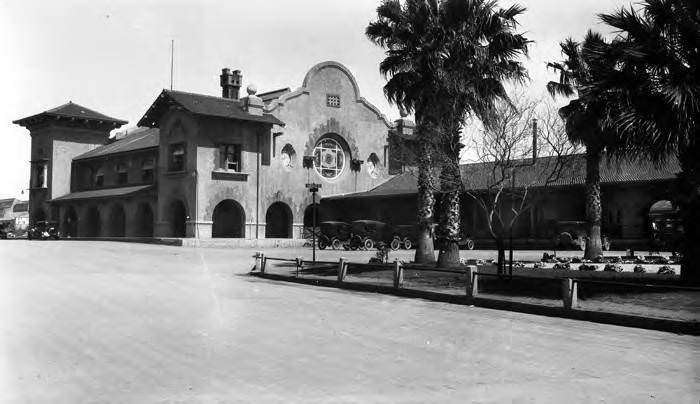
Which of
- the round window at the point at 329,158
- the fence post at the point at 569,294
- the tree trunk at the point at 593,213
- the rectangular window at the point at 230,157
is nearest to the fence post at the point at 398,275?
the fence post at the point at 569,294

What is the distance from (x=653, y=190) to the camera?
3388 centimetres

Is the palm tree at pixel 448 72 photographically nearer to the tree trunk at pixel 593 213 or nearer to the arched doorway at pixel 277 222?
the tree trunk at pixel 593 213

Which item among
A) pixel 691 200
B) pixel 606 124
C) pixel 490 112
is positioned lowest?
pixel 691 200

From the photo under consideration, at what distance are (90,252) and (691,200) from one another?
83.6ft

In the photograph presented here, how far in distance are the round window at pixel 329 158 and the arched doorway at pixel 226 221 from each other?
680cm

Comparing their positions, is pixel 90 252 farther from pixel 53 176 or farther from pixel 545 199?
pixel 53 176

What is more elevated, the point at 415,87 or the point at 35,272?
the point at 415,87

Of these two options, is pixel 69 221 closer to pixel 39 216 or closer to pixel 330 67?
pixel 39 216

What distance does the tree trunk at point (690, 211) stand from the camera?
1428 centimetres

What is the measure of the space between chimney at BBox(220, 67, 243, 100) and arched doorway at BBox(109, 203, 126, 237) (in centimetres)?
1168

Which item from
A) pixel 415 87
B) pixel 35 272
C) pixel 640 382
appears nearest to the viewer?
pixel 640 382

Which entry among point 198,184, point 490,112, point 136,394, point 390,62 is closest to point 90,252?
point 198,184

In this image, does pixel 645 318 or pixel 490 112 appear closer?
pixel 645 318

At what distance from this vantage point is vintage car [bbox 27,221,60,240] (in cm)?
5200
